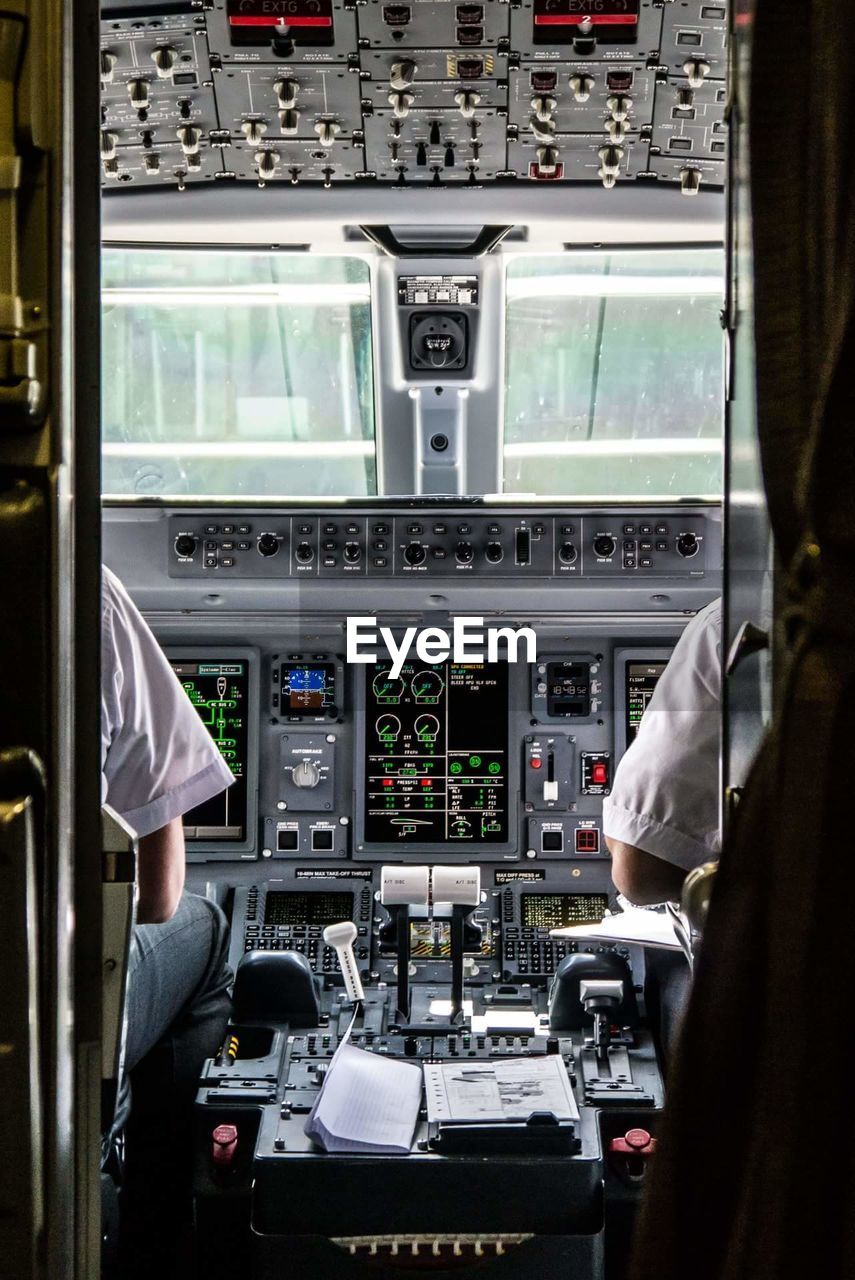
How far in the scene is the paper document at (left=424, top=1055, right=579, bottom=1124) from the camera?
233 centimetres

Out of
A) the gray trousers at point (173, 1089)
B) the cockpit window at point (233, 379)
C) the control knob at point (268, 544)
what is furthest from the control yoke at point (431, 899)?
the cockpit window at point (233, 379)

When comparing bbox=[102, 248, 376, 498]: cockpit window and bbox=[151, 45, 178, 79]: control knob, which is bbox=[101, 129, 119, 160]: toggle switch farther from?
bbox=[102, 248, 376, 498]: cockpit window

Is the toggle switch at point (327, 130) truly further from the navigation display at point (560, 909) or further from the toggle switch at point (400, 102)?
the navigation display at point (560, 909)

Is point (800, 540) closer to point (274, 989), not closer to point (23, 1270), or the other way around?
point (23, 1270)

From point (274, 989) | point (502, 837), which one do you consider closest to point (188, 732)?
point (274, 989)

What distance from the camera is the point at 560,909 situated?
11.0ft

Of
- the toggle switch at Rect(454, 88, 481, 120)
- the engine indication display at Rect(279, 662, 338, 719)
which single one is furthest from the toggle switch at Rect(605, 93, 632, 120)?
the engine indication display at Rect(279, 662, 338, 719)

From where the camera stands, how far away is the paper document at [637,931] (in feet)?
8.76

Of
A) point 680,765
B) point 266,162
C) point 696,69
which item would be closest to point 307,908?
point 680,765

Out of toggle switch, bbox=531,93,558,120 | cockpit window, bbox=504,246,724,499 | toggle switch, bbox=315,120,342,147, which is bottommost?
cockpit window, bbox=504,246,724,499

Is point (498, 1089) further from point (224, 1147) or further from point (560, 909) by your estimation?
point (560, 909)

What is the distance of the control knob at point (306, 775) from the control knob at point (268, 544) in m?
0.55

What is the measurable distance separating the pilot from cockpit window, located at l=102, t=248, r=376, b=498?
62.6 inches

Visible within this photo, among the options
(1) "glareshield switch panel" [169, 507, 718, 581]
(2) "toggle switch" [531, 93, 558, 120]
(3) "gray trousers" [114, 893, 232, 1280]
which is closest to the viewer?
(2) "toggle switch" [531, 93, 558, 120]
